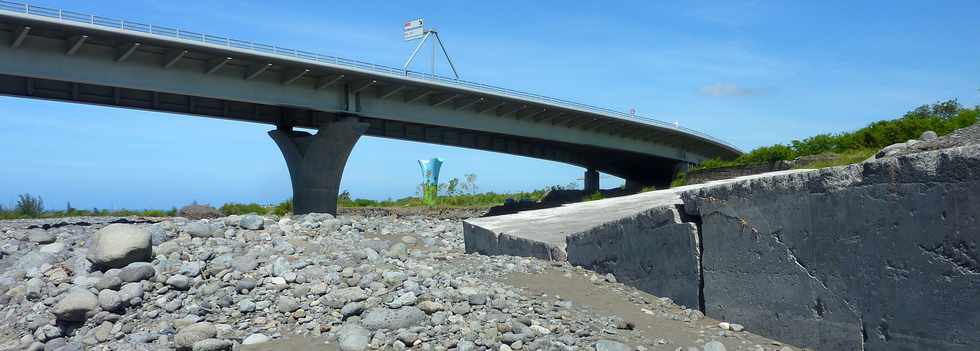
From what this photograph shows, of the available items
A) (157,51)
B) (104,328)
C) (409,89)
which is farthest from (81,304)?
(409,89)

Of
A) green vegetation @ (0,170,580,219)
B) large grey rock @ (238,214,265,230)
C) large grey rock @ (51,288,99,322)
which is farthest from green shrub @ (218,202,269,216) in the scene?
large grey rock @ (51,288,99,322)

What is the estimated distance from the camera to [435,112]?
36.9 metres

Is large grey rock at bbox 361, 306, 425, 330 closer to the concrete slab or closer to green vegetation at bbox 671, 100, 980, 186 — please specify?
the concrete slab

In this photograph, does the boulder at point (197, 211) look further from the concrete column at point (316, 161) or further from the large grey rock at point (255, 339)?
the large grey rock at point (255, 339)

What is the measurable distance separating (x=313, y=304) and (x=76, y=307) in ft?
7.73

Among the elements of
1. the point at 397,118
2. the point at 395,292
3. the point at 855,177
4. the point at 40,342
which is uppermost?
the point at 397,118

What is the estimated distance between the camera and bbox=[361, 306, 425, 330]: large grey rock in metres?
6.55

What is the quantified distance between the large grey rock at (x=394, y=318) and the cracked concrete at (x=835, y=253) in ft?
8.67

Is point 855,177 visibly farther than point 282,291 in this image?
No

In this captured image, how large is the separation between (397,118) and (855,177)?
103 ft

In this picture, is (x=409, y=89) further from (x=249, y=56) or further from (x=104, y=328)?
(x=104, y=328)

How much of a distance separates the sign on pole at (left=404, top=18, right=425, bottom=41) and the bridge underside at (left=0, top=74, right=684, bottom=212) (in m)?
6.12

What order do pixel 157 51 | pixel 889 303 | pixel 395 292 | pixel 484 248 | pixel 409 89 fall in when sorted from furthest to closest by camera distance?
pixel 409 89, pixel 157 51, pixel 484 248, pixel 395 292, pixel 889 303

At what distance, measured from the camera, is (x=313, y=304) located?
7277 mm
